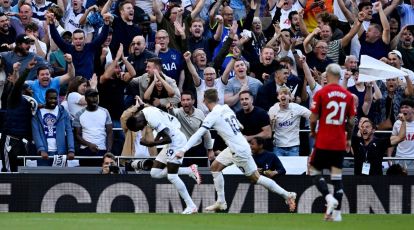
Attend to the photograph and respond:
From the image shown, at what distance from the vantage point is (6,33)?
2439cm

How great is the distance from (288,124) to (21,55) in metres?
5.17

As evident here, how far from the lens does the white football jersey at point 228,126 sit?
20000mm

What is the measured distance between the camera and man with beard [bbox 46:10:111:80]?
23.9m

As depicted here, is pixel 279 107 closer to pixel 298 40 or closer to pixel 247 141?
pixel 247 141

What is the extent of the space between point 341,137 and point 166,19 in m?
8.84

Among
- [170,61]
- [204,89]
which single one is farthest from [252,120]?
[170,61]

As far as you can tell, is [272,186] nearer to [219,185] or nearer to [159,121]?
[219,185]

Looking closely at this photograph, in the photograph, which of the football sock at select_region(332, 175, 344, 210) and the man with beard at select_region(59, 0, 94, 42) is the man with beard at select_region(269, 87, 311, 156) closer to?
the man with beard at select_region(59, 0, 94, 42)

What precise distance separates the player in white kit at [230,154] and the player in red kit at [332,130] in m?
2.09

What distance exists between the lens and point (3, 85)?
76.2 ft

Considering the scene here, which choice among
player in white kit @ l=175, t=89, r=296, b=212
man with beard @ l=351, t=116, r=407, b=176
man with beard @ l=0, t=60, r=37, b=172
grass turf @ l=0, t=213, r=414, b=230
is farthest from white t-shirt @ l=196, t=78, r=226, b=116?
grass turf @ l=0, t=213, r=414, b=230

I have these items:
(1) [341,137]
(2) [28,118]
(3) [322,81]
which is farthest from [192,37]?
(1) [341,137]

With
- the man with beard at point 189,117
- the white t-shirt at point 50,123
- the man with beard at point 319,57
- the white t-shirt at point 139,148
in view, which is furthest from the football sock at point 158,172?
the man with beard at point 319,57

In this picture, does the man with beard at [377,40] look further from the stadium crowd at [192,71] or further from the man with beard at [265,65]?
the man with beard at [265,65]
